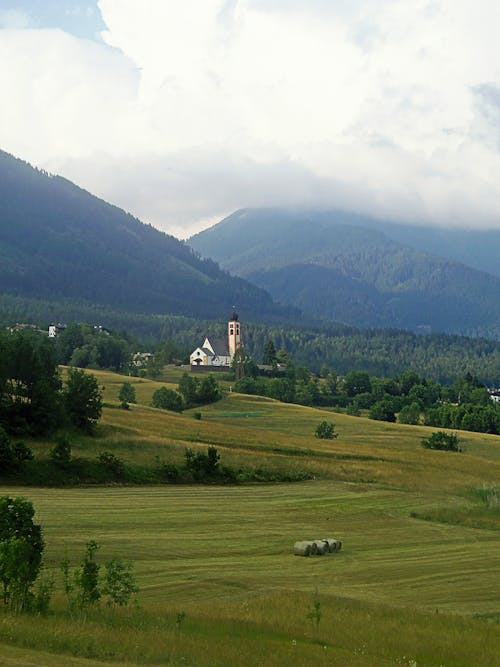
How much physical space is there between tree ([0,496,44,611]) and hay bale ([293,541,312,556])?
1833cm

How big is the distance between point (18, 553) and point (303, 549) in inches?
831

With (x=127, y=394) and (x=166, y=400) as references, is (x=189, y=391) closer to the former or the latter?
(x=166, y=400)

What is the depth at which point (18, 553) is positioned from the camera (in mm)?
30062

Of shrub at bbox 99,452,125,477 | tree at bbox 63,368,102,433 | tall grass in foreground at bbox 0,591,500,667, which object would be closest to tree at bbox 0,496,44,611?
tall grass in foreground at bbox 0,591,500,667

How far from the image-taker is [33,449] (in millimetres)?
71062

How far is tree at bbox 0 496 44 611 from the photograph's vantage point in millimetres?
29969

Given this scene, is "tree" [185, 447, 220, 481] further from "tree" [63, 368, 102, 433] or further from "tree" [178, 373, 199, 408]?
"tree" [178, 373, 199, 408]

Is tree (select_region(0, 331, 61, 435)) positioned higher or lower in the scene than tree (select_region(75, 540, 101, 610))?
higher

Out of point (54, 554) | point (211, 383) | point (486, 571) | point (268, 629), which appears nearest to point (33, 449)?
point (54, 554)

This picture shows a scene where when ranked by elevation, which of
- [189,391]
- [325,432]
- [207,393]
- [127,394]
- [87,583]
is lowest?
[325,432]

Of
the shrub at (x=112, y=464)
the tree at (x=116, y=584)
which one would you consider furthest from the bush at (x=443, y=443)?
the tree at (x=116, y=584)

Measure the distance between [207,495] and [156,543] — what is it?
742 inches

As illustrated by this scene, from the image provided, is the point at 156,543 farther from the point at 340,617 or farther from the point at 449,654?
the point at 449,654

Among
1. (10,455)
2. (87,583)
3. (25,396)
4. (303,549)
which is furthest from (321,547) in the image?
(25,396)
